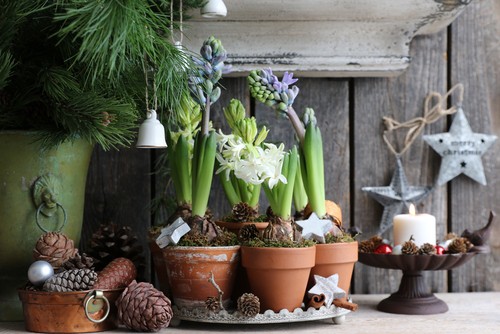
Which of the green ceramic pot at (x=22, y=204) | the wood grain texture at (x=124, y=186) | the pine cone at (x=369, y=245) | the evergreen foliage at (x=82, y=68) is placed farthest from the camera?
the wood grain texture at (x=124, y=186)

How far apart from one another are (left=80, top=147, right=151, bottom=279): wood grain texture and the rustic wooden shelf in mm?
202

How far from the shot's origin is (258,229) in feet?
3.32

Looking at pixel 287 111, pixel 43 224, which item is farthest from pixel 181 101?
pixel 43 224

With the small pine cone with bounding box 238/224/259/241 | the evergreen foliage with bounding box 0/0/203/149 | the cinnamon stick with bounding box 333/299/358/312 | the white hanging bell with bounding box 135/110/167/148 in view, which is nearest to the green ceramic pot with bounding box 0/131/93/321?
the evergreen foliage with bounding box 0/0/203/149

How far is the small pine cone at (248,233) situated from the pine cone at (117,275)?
5.7 inches

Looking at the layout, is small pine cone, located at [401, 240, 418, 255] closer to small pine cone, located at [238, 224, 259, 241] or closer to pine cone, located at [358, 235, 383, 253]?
pine cone, located at [358, 235, 383, 253]

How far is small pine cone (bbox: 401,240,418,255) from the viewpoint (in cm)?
108

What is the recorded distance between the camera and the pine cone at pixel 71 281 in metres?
0.93

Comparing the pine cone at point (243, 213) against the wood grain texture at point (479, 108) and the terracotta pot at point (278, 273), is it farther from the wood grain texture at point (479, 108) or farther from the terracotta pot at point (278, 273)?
the wood grain texture at point (479, 108)

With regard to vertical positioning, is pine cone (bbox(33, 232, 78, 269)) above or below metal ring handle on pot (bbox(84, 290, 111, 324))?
above

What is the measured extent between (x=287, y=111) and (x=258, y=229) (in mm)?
156

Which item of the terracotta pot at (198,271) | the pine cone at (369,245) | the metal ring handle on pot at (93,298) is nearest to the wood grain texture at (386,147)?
the pine cone at (369,245)

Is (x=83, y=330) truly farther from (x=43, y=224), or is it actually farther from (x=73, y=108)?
(x=73, y=108)

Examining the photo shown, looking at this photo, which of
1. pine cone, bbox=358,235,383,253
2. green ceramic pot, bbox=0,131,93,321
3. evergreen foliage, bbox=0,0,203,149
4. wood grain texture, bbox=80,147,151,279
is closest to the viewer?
evergreen foliage, bbox=0,0,203,149
